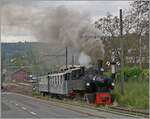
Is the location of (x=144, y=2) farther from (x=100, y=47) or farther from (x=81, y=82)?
(x=81, y=82)

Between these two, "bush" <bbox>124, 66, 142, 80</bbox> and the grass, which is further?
"bush" <bbox>124, 66, 142, 80</bbox>

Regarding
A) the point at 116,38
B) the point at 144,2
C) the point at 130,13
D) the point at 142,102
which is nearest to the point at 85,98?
the point at 142,102

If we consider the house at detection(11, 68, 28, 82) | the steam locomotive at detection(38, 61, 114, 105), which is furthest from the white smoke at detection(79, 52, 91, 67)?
the house at detection(11, 68, 28, 82)

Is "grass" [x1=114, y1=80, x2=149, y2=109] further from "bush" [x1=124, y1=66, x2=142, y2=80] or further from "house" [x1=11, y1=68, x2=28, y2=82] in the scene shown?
"house" [x1=11, y1=68, x2=28, y2=82]

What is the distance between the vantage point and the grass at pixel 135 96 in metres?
31.0

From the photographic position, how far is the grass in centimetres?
3104

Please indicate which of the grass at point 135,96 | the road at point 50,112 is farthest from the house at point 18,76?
the road at point 50,112

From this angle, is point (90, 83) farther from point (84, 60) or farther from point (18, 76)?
point (18, 76)

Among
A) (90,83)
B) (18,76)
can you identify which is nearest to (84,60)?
(90,83)

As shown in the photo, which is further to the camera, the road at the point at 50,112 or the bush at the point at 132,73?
the bush at the point at 132,73

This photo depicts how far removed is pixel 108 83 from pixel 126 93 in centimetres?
196

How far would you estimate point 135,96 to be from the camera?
109 feet

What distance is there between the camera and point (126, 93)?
35219 millimetres

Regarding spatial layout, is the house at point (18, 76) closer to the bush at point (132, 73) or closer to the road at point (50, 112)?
the bush at point (132, 73)
